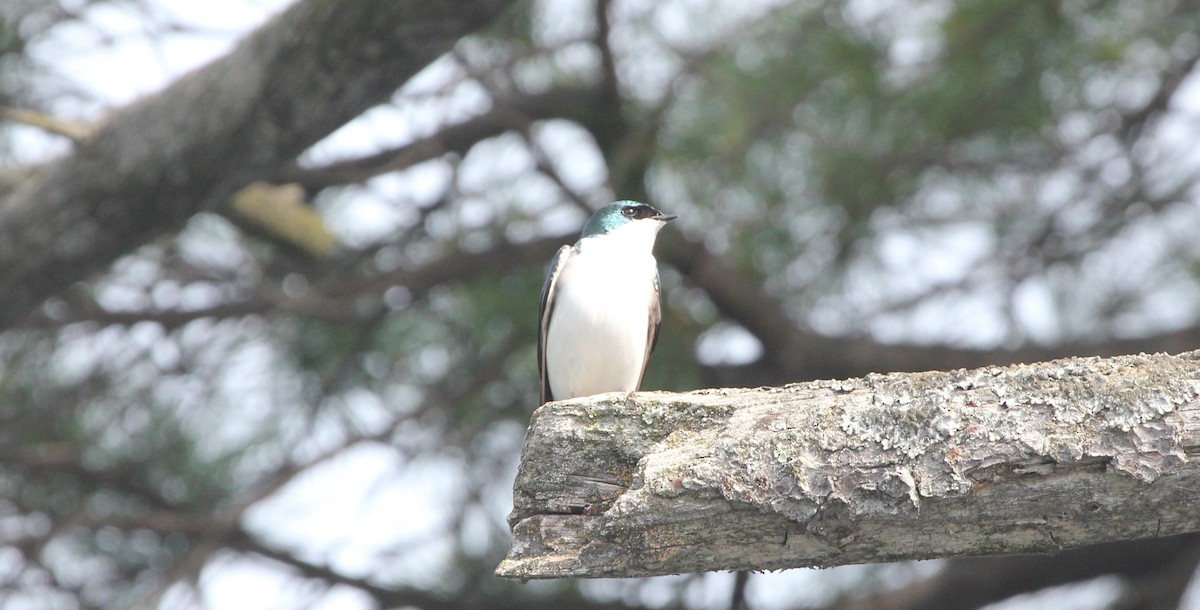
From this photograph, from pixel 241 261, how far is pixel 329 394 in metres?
0.67

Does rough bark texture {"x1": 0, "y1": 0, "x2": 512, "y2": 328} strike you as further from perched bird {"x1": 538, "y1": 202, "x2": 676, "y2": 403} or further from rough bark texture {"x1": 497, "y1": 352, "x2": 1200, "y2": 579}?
rough bark texture {"x1": 497, "y1": 352, "x2": 1200, "y2": 579}

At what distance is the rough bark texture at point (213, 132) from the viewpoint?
2.98 metres

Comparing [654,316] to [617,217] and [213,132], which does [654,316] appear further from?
[213,132]

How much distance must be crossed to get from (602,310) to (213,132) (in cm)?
121

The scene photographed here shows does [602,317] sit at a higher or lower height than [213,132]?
lower

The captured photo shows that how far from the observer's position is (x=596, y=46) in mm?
4297

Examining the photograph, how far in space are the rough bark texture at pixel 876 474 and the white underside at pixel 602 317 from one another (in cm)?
206

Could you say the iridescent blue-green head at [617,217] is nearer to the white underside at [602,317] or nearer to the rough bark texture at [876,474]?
the white underside at [602,317]

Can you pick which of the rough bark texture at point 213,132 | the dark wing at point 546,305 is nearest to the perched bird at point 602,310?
the dark wing at point 546,305

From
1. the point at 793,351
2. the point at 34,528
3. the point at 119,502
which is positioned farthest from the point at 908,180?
the point at 34,528

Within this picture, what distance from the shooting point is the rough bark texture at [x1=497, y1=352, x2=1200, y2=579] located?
1.49m

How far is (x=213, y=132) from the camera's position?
3.37 meters

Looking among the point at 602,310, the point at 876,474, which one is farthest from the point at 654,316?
the point at 876,474

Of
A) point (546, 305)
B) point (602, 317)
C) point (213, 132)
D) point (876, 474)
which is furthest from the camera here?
point (546, 305)
